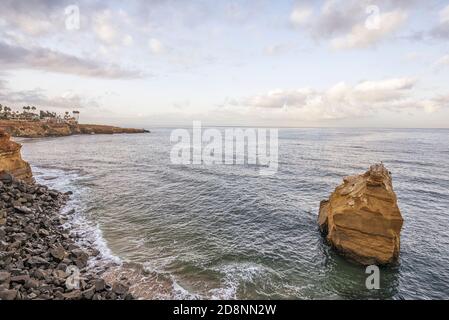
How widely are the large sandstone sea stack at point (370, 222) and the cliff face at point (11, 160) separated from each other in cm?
3542

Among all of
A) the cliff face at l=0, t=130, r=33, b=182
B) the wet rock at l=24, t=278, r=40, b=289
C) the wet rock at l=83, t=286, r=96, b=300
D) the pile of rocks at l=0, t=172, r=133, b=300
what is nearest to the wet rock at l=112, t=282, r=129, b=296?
the pile of rocks at l=0, t=172, r=133, b=300

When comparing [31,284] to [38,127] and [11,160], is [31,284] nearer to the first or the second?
[11,160]

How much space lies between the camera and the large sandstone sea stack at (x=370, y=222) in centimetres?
1909

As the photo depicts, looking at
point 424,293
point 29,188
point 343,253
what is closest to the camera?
→ point 424,293

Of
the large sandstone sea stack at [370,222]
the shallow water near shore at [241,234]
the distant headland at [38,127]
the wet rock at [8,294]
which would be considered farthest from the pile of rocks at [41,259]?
the distant headland at [38,127]

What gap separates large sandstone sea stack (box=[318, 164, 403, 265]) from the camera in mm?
19094

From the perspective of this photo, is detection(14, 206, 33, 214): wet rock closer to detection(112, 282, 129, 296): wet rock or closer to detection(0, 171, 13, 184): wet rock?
detection(0, 171, 13, 184): wet rock

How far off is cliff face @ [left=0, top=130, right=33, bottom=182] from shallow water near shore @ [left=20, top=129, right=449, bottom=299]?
4.64 meters

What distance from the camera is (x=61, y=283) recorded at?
15.3 metres

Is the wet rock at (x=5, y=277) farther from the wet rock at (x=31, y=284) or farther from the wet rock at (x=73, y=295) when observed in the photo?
the wet rock at (x=73, y=295)

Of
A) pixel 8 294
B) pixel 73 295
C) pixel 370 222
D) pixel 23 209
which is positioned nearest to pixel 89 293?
pixel 73 295
